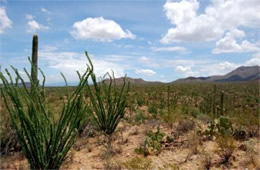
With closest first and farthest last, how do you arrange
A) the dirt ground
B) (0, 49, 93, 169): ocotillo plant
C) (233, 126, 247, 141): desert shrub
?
(0, 49, 93, 169): ocotillo plant
the dirt ground
(233, 126, 247, 141): desert shrub

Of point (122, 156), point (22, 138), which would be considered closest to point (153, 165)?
point (122, 156)

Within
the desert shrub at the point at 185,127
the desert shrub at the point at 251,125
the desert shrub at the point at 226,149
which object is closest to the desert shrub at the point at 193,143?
the desert shrub at the point at 226,149

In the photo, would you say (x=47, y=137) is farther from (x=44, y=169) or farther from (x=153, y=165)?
(x=153, y=165)

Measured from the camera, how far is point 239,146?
618 cm

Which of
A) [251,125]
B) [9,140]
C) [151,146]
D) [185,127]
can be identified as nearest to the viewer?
[151,146]

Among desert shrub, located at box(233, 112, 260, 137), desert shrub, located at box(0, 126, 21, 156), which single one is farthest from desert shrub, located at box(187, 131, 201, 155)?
desert shrub, located at box(0, 126, 21, 156)

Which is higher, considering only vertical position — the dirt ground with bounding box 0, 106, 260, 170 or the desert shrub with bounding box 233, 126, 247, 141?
the desert shrub with bounding box 233, 126, 247, 141

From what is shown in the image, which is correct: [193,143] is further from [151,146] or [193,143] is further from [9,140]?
[9,140]

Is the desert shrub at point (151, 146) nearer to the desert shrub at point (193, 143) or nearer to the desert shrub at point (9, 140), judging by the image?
Result: the desert shrub at point (193, 143)

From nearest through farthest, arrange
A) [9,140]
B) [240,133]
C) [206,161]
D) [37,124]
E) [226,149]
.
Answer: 1. [37,124]
2. [206,161]
3. [226,149]
4. [9,140]
5. [240,133]

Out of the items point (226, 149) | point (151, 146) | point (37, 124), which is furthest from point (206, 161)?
point (37, 124)

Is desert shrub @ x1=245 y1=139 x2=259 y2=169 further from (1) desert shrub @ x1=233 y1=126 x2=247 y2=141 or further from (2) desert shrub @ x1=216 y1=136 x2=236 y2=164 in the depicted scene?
(1) desert shrub @ x1=233 y1=126 x2=247 y2=141

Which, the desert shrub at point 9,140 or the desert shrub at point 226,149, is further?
the desert shrub at point 9,140

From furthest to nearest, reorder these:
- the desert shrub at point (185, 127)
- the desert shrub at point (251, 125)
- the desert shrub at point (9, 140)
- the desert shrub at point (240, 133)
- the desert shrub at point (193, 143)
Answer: the desert shrub at point (185, 127) < the desert shrub at point (251, 125) < the desert shrub at point (240, 133) < the desert shrub at point (9, 140) < the desert shrub at point (193, 143)
